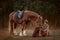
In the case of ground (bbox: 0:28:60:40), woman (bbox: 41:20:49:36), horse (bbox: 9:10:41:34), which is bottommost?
ground (bbox: 0:28:60:40)

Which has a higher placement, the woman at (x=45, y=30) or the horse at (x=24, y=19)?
the horse at (x=24, y=19)

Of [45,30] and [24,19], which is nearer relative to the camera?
[45,30]

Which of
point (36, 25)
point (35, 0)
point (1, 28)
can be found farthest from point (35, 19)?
point (1, 28)

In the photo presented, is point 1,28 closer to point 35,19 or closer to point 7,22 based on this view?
point 7,22

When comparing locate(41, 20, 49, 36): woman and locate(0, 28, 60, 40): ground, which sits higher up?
locate(41, 20, 49, 36): woman

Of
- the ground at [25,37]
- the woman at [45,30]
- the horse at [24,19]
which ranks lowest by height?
the ground at [25,37]

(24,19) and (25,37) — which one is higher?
(24,19)

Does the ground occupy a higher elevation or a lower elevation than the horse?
lower

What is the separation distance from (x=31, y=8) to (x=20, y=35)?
0.42m

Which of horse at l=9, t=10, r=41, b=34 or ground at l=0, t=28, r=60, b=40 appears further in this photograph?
horse at l=9, t=10, r=41, b=34

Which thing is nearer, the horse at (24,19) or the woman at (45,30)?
the woman at (45,30)

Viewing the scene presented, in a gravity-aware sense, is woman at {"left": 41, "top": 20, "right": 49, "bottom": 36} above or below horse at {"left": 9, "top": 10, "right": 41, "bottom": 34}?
below

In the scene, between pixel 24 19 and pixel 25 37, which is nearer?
pixel 25 37

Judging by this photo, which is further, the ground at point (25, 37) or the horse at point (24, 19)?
the horse at point (24, 19)
